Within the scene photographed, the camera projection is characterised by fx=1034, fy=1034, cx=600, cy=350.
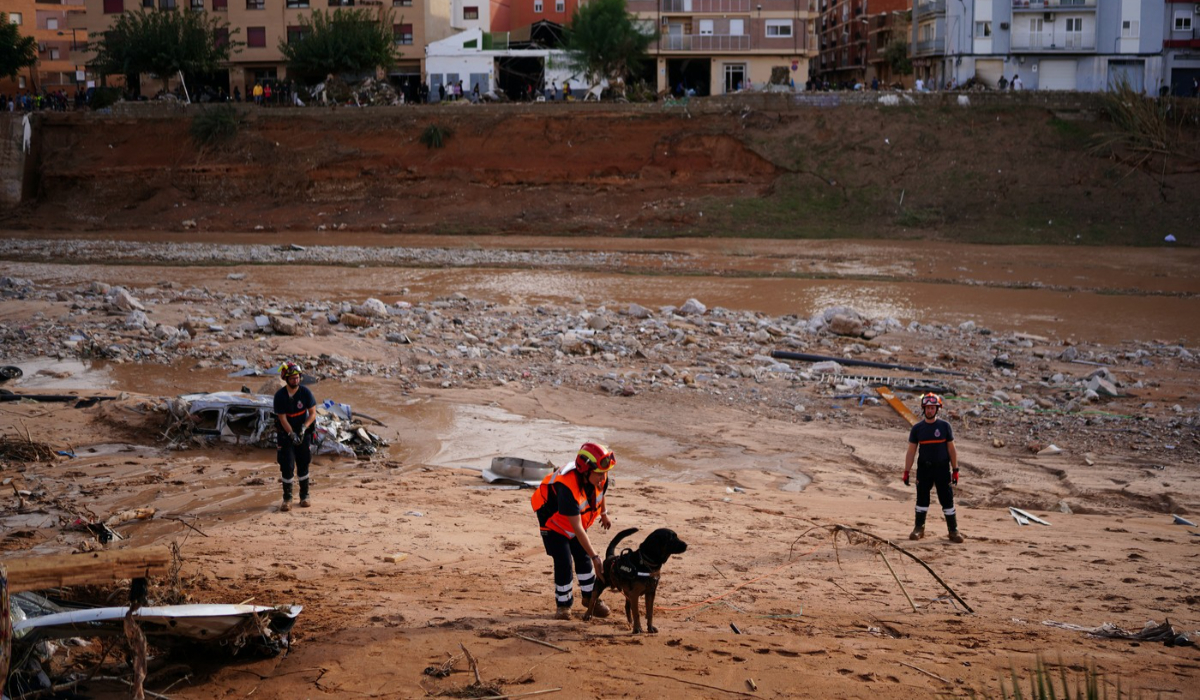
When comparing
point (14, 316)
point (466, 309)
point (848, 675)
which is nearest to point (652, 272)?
point (466, 309)

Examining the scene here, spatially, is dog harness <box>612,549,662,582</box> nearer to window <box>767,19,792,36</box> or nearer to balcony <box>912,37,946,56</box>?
balcony <box>912,37,946,56</box>

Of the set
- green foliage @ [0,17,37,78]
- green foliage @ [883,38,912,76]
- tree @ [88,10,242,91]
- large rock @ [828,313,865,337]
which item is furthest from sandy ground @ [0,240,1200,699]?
green foliage @ [883,38,912,76]

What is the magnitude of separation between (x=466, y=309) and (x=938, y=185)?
24.0m

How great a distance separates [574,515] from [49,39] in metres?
80.1

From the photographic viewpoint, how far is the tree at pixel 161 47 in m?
49.6

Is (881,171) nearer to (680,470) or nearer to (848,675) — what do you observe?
(680,470)

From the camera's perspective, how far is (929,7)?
55.7 m

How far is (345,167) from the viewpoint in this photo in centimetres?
4397

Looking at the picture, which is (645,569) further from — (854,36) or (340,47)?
(854,36)

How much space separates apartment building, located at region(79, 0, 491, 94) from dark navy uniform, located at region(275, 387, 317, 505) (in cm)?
4715

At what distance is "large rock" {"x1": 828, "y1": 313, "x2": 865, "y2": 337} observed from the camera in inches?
800

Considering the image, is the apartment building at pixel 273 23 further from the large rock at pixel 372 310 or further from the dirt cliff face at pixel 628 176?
the large rock at pixel 372 310

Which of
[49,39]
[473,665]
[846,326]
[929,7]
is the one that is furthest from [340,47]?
[473,665]

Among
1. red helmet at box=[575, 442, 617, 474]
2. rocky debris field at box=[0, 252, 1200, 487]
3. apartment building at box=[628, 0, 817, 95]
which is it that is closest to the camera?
red helmet at box=[575, 442, 617, 474]
